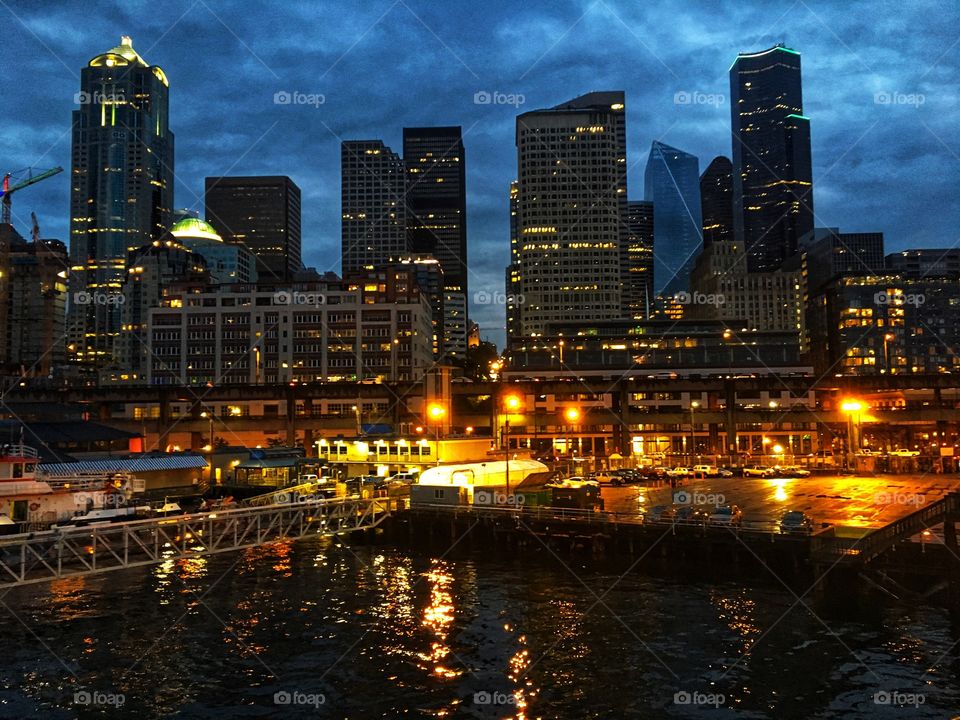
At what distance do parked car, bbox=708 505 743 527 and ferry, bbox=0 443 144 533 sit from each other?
119ft

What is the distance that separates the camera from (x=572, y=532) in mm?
46875

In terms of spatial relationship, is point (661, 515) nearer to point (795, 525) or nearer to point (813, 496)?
point (795, 525)

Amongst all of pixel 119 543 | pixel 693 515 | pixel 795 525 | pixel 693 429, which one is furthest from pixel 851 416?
pixel 119 543

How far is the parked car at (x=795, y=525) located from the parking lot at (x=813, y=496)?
3267 millimetres

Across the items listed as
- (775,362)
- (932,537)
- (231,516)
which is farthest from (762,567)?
(775,362)

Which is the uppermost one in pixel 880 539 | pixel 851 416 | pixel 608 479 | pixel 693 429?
pixel 851 416

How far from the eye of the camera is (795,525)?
40.4m

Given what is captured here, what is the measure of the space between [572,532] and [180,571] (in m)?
23.4

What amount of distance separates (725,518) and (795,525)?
4.28 meters

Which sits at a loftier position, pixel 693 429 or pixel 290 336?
pixel 290 336

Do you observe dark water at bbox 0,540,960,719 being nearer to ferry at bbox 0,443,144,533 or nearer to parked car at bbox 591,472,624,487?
ferry at bbox 0,443,144,533

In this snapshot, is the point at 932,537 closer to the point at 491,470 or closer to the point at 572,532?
the point at 572,532

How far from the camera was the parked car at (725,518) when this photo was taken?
4309 cm

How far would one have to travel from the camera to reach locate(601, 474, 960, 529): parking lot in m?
47.8
